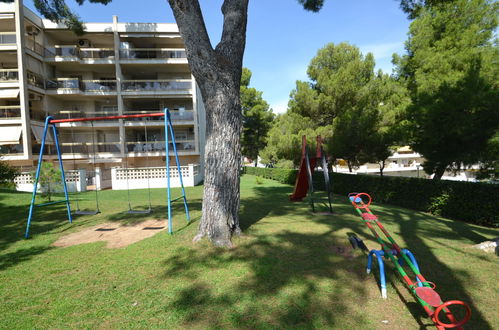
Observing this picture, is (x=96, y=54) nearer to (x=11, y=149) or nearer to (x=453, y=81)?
(x=11, y=149)

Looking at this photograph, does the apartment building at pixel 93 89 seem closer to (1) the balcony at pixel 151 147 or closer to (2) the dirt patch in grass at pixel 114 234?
(1) the balcony at pixel 151 147

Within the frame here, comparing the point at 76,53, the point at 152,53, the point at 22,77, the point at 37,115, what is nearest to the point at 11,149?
the point at 37,115

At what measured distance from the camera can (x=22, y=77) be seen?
1730 centimetres

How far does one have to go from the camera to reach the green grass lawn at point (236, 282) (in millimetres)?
2795

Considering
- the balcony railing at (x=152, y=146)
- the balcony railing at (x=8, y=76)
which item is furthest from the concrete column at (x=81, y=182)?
the balcony railing at (x=8, y=76)

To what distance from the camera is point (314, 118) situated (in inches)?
643

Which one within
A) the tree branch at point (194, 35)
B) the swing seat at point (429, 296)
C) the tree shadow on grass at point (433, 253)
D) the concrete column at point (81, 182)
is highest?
the tree branch at point (194, 35)

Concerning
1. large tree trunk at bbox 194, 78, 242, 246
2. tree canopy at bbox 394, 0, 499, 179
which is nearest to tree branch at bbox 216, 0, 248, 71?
large tree trunk at bbox 194, 78, 242, 246

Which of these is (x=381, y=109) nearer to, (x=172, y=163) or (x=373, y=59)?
(x=373, y=59)

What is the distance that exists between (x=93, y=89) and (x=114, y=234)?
1824 cm

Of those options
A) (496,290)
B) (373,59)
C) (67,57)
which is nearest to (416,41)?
(373,59)

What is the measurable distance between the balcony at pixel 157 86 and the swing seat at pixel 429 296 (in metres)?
20.3

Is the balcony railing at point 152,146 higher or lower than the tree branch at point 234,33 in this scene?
lower

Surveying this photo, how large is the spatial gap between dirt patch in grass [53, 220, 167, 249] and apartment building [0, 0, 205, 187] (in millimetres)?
12634
